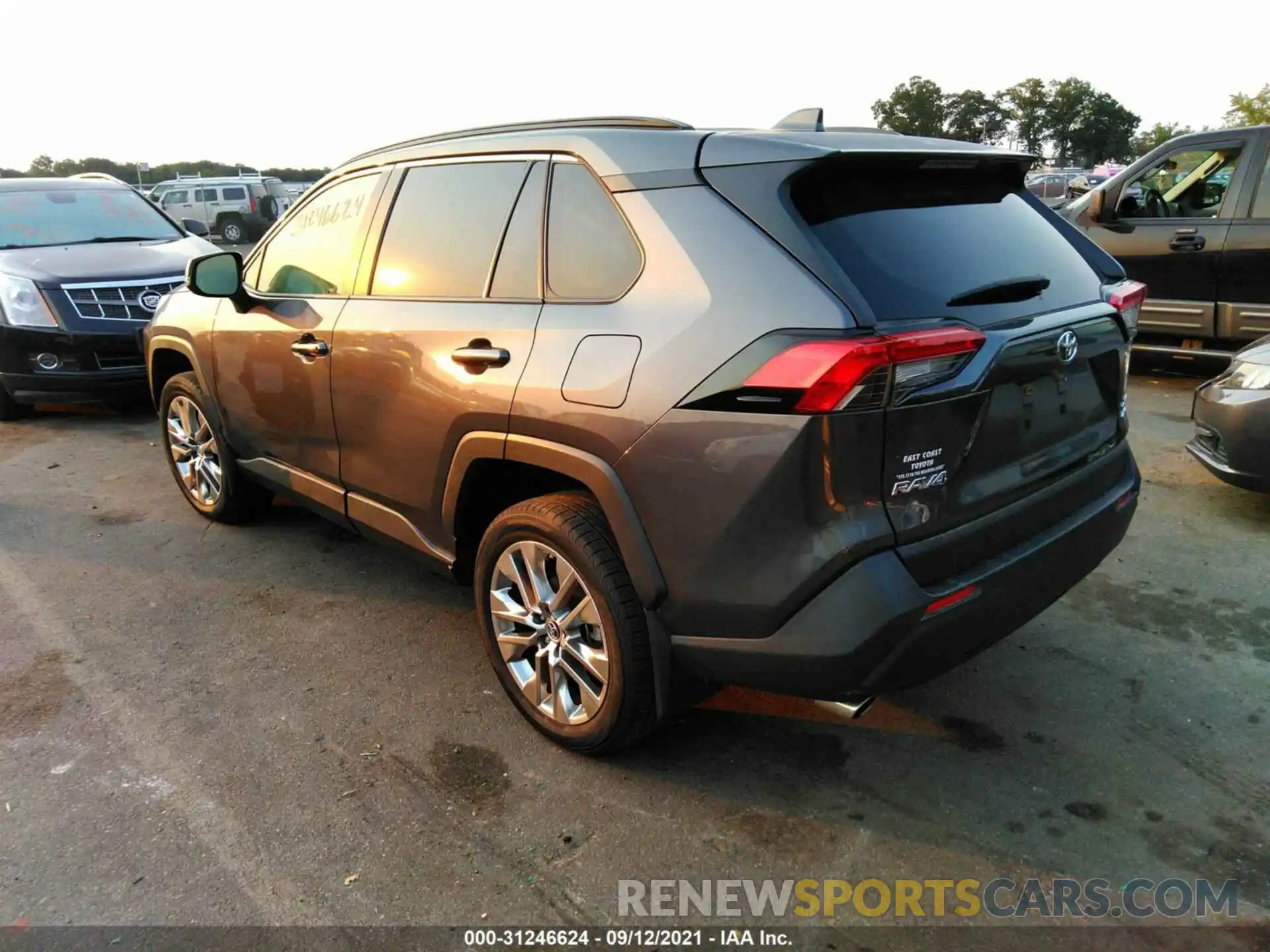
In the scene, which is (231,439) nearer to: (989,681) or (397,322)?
(397,322)

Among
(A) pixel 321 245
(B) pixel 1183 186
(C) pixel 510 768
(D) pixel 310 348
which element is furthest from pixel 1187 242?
(C) pixel 510 768

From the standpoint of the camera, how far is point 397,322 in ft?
10.2

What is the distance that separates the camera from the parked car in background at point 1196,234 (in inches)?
260

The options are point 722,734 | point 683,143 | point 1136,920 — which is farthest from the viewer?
point 722,734

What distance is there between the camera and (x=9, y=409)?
716 cm

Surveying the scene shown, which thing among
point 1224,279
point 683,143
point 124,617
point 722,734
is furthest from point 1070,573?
point 1224,279

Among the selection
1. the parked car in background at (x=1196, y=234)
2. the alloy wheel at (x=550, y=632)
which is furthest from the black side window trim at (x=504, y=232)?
the parked car in background at (x=1196, y=234)

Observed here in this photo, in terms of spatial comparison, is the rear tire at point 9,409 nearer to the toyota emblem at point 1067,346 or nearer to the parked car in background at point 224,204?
the toyota emblem at point 1067,346

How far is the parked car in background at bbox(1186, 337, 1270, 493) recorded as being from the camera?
4.19 meters

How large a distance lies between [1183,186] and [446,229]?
6790 millimetres

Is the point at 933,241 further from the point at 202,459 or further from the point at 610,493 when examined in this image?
the point at 202,459

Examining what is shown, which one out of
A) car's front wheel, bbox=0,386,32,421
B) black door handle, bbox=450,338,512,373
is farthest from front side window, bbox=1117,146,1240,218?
car's front wheel, bbox=0,386,32,421

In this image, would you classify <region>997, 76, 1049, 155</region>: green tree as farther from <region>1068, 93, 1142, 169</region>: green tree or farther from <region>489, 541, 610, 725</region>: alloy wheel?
<region>489, 541, 610, 725</region>: alloy wheel

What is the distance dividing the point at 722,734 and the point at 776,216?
1.64 metres
